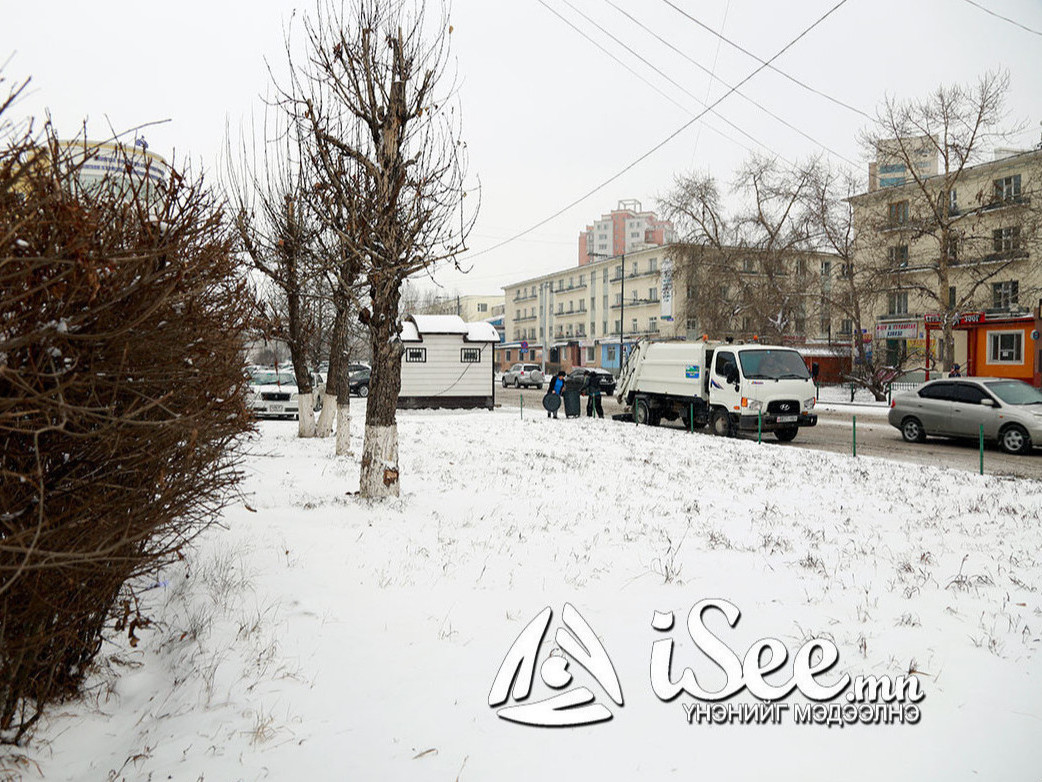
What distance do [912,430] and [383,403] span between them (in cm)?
1393

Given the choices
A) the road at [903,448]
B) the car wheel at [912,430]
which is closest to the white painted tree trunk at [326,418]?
the road at [903,448]

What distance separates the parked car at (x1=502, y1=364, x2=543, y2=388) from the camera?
46.7 meters

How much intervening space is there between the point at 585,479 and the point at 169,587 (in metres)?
6.01

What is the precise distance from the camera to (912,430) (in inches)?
644

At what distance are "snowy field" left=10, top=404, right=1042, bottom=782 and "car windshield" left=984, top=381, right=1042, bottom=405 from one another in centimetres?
699

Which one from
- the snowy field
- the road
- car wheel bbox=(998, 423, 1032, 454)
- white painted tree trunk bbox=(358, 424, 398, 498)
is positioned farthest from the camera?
car wheel bbox=(998, 423, 1032, 454)

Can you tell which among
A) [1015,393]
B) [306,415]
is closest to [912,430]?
[1015,393]

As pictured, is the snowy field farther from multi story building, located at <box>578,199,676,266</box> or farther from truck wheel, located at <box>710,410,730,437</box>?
multi story building, located at <box>578,199,676,266</box>

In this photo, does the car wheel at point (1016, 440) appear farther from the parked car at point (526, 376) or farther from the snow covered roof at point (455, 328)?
the parked car at point (526, 376)

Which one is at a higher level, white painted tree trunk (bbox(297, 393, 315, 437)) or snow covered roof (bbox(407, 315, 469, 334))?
snow covered roof (bbox(407, 315, 469, 334))

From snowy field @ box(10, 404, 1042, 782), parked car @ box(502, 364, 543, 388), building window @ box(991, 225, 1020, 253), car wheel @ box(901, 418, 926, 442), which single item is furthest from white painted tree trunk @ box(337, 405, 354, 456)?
parked car @ box(502, 364, 543, 388)

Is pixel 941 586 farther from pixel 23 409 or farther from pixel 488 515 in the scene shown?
pixel 23 409

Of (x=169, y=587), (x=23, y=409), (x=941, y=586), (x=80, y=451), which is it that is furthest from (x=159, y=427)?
(x=941, y=586)

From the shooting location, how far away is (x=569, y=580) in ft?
17.0
